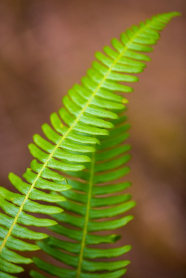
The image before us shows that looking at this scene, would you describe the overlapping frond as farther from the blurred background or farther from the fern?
the blurred background

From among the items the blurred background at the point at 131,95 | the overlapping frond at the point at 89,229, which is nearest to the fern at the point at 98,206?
the overlapping frond at the point at 89,229

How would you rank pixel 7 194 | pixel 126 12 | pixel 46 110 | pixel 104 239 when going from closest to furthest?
1. pixel 7 194
2. pixel 104 239
3. pixel 46 110
4. pixel 126 12

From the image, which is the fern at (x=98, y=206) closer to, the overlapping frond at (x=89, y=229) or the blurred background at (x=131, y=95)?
the overlapping frond at (x=89, y=229)

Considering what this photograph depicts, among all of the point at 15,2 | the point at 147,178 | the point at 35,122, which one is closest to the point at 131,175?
the point at 147,178

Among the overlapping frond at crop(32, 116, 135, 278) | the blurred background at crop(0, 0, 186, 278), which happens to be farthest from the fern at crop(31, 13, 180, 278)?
the blurred background at crop(0, 0, 186, 278)

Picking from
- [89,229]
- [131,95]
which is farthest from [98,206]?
[131,95]

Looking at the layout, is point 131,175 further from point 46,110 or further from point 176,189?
point 46,110

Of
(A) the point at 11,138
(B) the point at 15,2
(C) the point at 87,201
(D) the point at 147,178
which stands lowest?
(C) the point at 87,201

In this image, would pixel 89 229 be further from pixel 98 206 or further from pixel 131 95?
pixel 131 95
